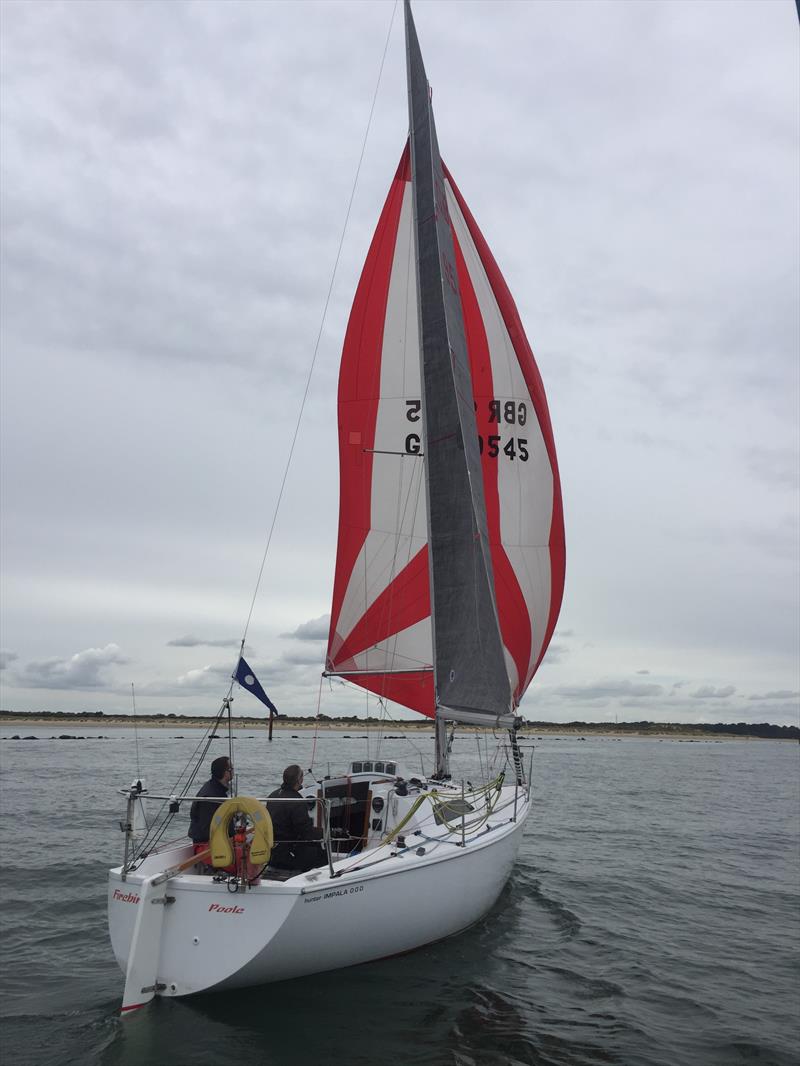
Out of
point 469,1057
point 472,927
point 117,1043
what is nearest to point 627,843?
point 472,927

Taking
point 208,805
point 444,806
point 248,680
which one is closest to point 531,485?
point 444,806

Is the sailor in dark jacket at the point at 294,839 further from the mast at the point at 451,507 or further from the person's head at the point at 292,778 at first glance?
the mast at the point at 451,507

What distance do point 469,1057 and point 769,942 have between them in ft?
18.0

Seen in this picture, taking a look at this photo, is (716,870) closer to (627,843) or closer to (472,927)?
(627,843)

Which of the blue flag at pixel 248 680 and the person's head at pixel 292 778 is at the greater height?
the blue flag at pixel 248 680

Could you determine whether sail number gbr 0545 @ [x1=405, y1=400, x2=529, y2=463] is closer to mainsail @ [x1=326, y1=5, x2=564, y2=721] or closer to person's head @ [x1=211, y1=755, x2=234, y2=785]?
mainsail @ [x1=326, y1=5, x2=564, y2=721]

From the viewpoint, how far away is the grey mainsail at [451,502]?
384 inches

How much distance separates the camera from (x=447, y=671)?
1013 centimetres

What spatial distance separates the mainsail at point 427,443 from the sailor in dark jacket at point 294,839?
3504mm

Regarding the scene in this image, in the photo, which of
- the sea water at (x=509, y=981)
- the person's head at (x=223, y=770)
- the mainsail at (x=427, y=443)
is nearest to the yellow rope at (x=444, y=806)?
the sea water at (x=509, y=981)

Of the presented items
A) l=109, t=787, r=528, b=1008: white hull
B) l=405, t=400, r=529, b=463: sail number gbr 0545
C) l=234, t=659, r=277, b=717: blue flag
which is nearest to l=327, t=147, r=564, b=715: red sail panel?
l=405, t=400, r=529, b=463: sail number gbr 0545

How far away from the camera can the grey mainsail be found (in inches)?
384

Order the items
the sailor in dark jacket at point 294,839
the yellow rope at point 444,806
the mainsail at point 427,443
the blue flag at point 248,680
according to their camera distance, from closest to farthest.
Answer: the sailor in dark jacket at point 294,839, the yellow rope at point 444,806, the blue flag at point 248,680, the mainsail at point 427,443

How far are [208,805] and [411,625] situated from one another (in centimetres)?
533
